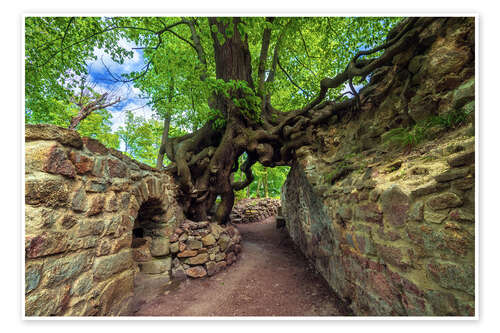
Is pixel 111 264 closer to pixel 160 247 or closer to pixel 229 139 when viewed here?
pixel 160 247

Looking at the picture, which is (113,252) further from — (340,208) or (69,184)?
(340,208)

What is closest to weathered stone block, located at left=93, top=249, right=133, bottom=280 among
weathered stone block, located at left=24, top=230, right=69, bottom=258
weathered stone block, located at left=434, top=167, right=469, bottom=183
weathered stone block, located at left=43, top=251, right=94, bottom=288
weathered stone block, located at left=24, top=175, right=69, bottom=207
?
weathered stone block, located at left=43, top=251, right=94, bottom=288

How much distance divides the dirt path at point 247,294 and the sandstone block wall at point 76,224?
681 millimetres

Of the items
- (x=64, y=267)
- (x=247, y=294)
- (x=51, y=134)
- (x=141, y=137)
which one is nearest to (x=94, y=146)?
(x=51, y=134)

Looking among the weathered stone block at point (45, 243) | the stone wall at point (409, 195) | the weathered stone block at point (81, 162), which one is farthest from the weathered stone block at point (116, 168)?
the stone wall at point (409, 195)

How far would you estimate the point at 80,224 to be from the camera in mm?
1833

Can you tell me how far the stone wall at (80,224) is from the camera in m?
1.46

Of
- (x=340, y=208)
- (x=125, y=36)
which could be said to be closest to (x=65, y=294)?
(x=340, y=208)

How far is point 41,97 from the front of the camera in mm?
4262

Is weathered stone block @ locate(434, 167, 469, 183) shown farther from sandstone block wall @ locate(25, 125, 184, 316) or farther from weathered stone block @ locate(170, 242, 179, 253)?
weathered stone block @ locate(170, 242, 179, 253)

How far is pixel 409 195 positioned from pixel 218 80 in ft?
11.5

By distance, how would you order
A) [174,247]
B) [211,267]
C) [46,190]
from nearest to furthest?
[46,190]
[174,247]
[211,267]

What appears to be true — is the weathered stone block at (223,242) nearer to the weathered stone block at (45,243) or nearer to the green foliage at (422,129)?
the weathered stone block at (45,243)

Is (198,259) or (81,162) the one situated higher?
(81,162)
